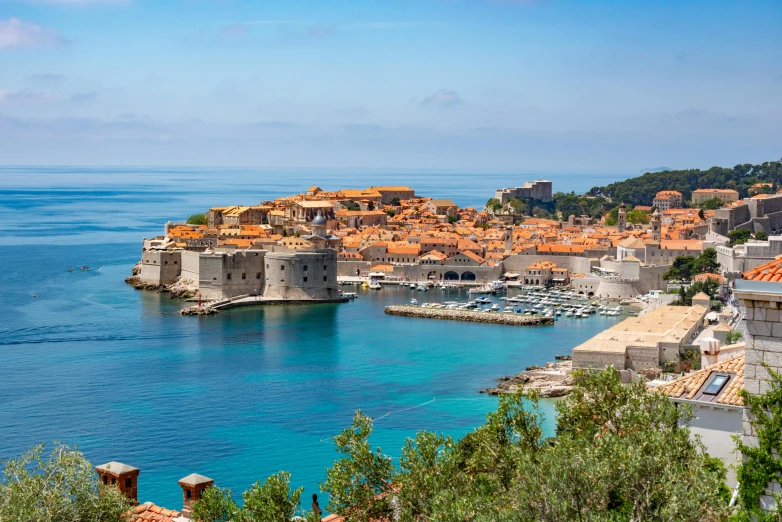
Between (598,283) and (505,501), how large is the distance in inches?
1189

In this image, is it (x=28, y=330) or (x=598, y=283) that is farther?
(x=598, y=283)

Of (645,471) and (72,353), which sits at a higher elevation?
(645,471)

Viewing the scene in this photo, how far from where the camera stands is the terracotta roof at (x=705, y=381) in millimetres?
5871

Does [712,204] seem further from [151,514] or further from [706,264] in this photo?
[151,514]

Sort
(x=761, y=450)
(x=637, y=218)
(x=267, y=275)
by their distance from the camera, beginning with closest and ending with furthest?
(x=761, y=450)
(x=267, y=275)
(x=637, y=218)

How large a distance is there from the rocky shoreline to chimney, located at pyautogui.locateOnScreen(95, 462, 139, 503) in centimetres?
1165

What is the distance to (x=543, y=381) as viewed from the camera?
18984 mm

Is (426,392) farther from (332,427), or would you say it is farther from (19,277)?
(19,277)

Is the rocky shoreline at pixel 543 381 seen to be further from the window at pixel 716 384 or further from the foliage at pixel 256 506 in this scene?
the foliage at pixel 256 506

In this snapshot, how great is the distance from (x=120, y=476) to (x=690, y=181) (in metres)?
72.5

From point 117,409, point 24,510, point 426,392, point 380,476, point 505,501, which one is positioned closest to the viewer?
point 505,501

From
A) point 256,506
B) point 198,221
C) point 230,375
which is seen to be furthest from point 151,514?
point 198,221

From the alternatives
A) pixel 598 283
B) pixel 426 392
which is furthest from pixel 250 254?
pixel 426 392

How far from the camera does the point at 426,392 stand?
19.1 meters
